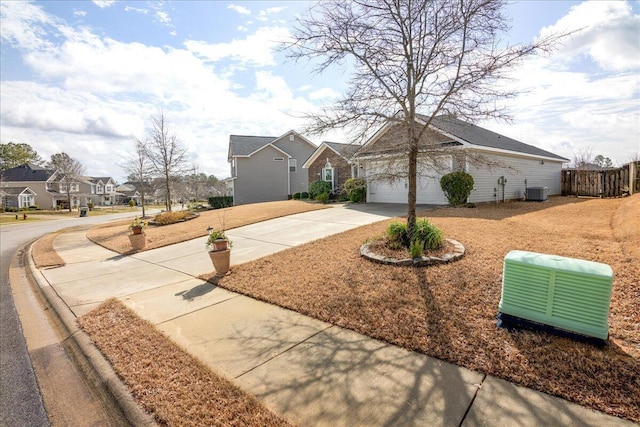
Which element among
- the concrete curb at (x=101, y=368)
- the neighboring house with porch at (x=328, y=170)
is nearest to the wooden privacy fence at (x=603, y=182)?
the neighboring house with porch at (x=328, y=170)

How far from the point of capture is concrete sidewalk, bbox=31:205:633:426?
8.00ft

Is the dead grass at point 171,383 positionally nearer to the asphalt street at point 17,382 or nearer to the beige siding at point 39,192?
the asphalt street at point 17,382

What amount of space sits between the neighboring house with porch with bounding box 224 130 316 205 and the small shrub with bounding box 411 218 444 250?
2296cm

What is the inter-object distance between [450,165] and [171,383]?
13.4 meters

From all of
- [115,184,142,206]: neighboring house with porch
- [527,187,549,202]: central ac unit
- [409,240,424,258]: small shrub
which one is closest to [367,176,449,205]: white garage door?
[527,187,549,202]: central ac unit

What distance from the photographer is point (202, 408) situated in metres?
2.63

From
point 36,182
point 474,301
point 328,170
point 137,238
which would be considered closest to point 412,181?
point 474,301

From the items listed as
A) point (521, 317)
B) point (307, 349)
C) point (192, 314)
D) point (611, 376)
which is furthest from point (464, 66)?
point (192, 314)

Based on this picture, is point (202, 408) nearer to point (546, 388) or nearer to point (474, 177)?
point (546, 388)

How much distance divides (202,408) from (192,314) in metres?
2.33

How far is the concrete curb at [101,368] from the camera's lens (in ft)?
8.87

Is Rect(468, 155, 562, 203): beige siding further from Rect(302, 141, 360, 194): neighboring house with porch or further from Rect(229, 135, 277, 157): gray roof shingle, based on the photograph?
Rect(229, 135, 277, 157): gray roof shingle

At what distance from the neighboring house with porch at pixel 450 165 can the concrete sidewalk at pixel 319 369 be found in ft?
14.3

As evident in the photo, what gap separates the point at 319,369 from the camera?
3.13 m
